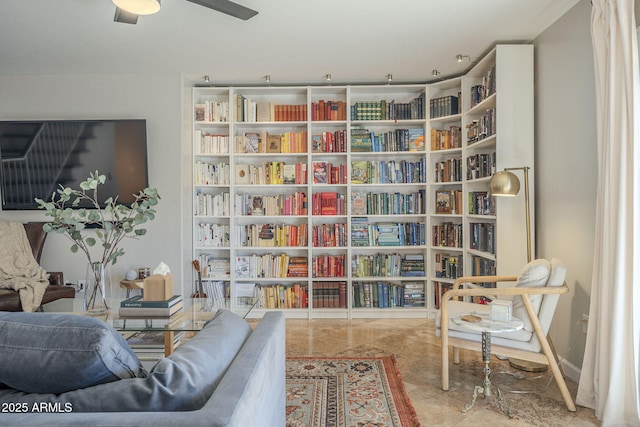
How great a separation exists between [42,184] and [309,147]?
271cm

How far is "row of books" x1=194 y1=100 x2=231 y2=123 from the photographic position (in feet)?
14.8

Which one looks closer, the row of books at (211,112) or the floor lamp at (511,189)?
the floor lamp at (511,189)

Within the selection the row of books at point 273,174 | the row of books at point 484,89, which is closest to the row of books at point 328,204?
the row of books at point 273,174

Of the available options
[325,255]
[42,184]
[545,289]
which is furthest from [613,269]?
[42,184]

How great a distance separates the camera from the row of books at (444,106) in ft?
14.1

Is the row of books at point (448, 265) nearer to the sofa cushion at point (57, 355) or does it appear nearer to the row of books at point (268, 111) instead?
the row of books at point (268, 111)

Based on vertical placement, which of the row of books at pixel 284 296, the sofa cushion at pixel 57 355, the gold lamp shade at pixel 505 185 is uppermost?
the gold lamp shade at pixel 505 185

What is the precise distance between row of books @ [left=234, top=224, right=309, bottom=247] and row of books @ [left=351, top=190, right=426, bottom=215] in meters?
0.62

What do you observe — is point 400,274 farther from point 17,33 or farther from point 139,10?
point 17,33

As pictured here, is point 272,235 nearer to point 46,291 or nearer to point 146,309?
point 46,291

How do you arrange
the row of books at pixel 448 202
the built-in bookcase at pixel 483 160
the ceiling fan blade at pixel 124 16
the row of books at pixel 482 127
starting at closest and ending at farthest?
the ceiling fan blade at pixel 124 16 < the built-in bookcase at pixel 483 160 < the row of books at pixel 482 127 < the row of books at pixel 448 202

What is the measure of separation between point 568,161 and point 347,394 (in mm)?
2176

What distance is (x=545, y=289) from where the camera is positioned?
250cm

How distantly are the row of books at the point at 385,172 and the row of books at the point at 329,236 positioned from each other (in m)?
0.53
